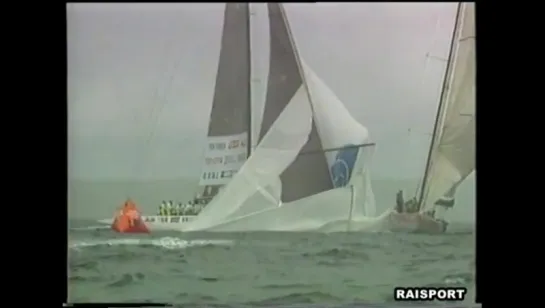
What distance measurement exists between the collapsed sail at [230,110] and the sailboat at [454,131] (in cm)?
49

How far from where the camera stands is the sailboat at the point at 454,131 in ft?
9.80

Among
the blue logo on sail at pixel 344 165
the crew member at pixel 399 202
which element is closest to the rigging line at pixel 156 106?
the blue logo on sail at pixel 344 165

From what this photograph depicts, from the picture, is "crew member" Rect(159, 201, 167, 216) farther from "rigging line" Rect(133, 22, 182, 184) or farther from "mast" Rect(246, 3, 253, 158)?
"mast" Rect(246, 3, 253, 158)

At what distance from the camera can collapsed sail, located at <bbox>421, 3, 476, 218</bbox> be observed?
299 cm

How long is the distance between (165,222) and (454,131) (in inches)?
34.5

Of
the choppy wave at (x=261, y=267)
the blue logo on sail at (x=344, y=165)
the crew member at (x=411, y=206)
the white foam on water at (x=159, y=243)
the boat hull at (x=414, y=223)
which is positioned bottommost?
the choppy wave at (x=261, y=267)

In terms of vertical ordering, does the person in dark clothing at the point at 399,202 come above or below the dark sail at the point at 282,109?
below

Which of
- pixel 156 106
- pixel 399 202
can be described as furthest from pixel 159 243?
pixel 399 202

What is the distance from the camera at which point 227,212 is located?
301 centimetres

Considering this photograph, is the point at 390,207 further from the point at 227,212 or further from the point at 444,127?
the point at 227,212

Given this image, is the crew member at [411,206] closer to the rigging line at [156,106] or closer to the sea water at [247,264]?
the sea water at [247,264]

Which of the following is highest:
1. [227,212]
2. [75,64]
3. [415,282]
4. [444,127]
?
[75,64]
